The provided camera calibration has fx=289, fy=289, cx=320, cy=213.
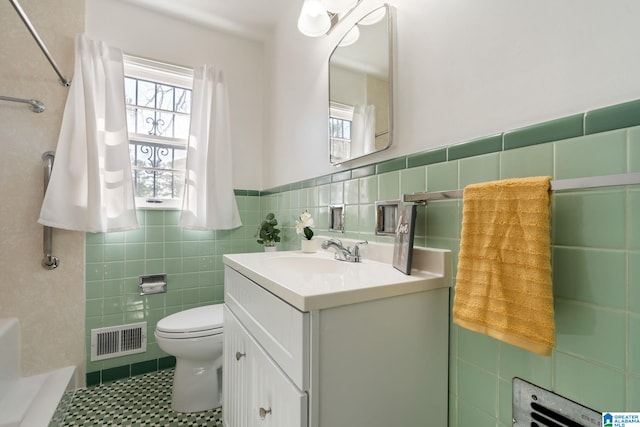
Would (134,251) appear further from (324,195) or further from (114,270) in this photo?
(324,195)

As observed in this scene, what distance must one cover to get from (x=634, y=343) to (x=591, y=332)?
0.06 metres

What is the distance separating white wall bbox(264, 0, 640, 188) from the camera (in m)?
0.56

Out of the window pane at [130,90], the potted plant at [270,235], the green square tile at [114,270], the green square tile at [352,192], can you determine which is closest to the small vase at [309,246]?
the green square tile at [352,192]

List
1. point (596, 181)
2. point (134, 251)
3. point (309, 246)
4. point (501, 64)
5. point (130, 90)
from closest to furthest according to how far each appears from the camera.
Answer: point (596, 181), point (501, 64), point (309, 246), point (134, 251), point (130, 90)

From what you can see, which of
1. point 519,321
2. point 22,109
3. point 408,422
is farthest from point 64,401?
point 519,321

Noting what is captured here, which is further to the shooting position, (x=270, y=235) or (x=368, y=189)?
(x=270, y=235)

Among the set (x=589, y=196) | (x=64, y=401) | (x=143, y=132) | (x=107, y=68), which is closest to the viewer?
(x=589, y=196)

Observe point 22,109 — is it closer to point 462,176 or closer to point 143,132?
point 143,132

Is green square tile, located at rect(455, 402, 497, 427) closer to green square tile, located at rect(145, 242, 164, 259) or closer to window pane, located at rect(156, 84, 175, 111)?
green square tile, located at rect(145, 242, 164, 259)

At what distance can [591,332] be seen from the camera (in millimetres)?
581

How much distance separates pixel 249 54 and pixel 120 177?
4.44 ft

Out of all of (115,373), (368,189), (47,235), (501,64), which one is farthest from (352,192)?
(115,373)

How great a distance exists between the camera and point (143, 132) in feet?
6.65

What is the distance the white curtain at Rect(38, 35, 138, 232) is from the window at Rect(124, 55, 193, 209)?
0.63ft
